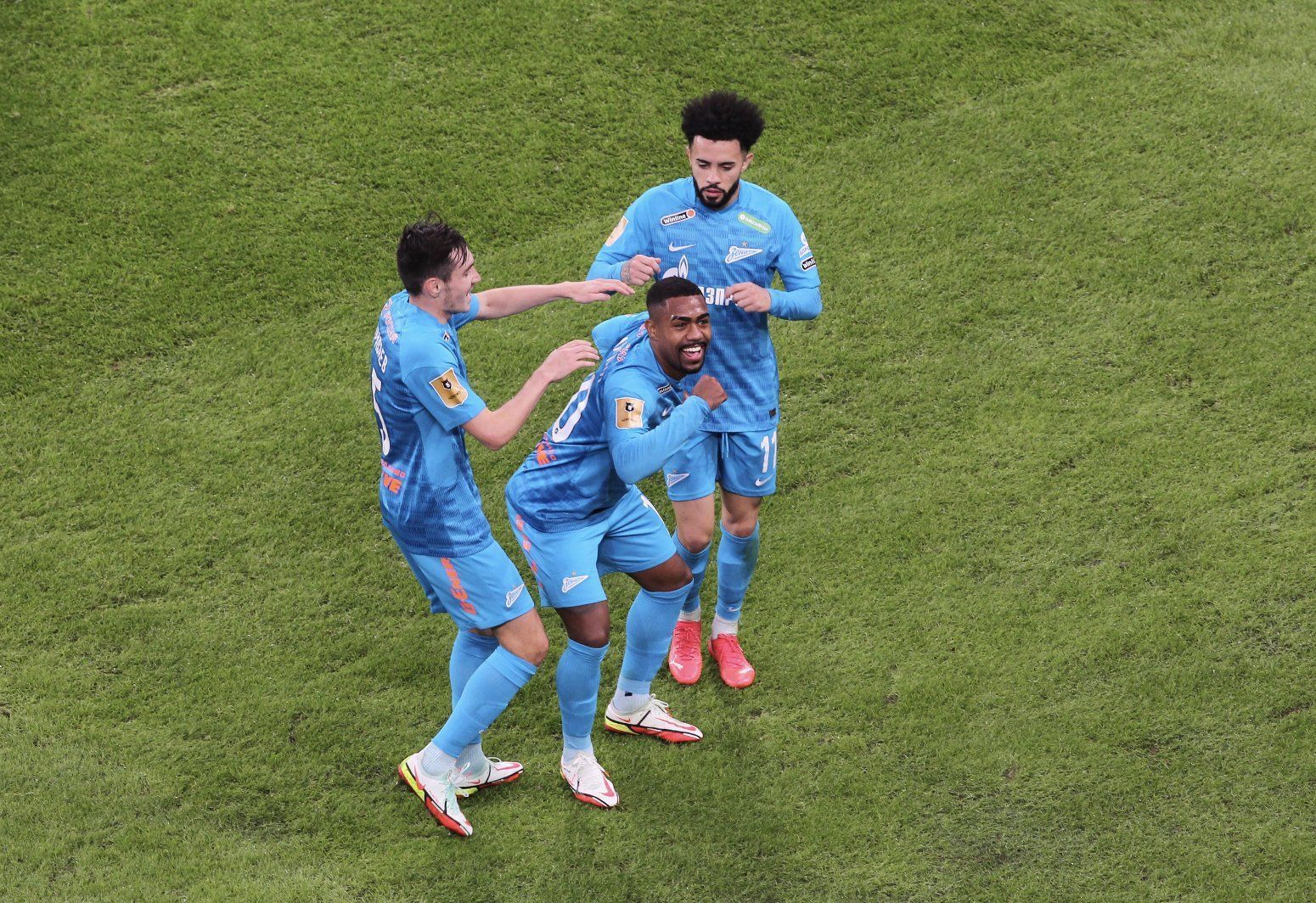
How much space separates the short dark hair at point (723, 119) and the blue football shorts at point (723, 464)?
1.25 meters

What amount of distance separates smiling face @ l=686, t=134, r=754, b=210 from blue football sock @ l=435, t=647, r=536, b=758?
206cm

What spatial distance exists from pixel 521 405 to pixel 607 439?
41 centimetres

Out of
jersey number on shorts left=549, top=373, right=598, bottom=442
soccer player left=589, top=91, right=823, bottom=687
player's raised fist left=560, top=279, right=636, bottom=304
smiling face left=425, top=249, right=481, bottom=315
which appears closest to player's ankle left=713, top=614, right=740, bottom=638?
soccer player left=589, top=91, right=823, bottom=687

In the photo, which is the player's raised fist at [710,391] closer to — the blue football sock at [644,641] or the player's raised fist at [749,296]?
the player's raised fist at [749,296]

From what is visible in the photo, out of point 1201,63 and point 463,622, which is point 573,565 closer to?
point 463,622

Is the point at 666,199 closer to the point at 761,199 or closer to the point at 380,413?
the point at 761,199

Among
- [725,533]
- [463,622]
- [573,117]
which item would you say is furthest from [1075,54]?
[463,622]

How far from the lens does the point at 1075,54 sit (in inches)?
348

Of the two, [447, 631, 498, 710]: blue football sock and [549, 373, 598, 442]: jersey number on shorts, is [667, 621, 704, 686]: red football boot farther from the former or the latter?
[549, 373, 598, 442]: jersey number on shorts

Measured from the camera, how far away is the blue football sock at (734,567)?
5.75 meters

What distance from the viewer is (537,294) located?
17.1 ft

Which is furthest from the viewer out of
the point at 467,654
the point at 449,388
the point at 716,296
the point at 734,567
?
the point at 734,567

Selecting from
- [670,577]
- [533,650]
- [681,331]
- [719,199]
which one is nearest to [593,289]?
[681,331]

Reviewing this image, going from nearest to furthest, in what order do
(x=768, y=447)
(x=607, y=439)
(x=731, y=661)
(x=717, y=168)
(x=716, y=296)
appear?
(x=607, y=439) → (x=717, y=168) → (x=716, y=296) → (x=768, y=447) → (x=731, y=661)
